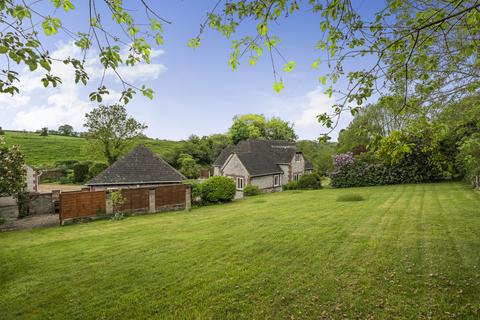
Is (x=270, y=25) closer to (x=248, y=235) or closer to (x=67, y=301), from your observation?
(x=67, y=301)

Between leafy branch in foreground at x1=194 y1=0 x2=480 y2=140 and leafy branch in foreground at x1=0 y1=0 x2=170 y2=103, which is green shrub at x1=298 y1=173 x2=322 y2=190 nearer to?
leafy branch in foreground at x1=194 y1=0 x2=480 y2=140

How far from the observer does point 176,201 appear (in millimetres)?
18969

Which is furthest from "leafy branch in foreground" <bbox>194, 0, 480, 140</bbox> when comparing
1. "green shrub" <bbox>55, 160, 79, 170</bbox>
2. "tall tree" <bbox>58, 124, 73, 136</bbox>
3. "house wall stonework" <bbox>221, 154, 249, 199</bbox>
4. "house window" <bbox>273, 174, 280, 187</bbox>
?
"tall tree" <bbox>58, 124, 73, 136</bbox>

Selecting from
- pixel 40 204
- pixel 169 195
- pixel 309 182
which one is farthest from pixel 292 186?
pixel 40 204

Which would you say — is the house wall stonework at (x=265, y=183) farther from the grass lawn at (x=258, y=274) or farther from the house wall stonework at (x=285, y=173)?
the grass lawn at (x=258, y=274)

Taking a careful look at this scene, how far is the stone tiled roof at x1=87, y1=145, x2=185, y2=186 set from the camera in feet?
64.4

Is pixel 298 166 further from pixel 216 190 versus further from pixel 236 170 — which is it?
pixel 216 190

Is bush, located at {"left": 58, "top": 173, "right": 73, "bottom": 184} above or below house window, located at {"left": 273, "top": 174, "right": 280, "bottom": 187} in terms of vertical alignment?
above

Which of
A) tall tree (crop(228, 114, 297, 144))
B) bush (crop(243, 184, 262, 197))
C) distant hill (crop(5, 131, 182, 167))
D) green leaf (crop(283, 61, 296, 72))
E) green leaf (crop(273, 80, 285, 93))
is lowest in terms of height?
bush (crop(243, 184, 262, 197))

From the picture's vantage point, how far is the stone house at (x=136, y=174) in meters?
19.5

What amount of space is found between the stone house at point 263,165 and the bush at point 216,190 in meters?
7.50

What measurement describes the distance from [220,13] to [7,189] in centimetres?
1705

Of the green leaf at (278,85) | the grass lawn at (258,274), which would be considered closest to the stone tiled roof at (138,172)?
the grass lawn at (258,274)

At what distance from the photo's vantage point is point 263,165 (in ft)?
104
